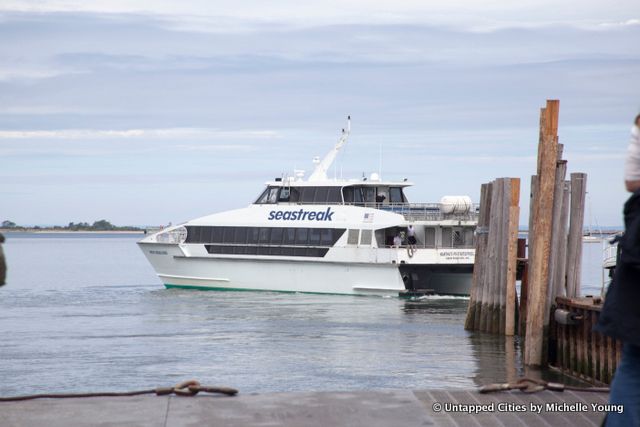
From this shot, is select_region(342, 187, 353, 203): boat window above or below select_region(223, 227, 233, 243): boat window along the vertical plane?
above

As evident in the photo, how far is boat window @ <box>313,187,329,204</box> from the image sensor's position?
3662 centimetres

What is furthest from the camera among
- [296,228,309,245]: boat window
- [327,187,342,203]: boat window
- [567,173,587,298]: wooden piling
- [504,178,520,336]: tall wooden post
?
[327,187,342,203]: boat window

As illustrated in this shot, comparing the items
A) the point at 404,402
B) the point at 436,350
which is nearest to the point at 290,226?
the point at 436,350

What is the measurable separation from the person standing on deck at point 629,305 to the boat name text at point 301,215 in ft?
101

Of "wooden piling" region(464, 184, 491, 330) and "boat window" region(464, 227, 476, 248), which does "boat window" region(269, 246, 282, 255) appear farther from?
"wooden piling" region(464, 184, 491, 330)

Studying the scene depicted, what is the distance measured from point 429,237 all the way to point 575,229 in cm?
1868

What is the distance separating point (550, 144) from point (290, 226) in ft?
67.2

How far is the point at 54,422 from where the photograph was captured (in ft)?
24.2

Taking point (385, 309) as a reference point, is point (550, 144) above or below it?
above

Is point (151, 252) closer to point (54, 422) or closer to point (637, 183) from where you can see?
point (54, 422)

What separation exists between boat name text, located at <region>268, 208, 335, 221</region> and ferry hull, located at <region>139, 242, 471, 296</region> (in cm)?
148

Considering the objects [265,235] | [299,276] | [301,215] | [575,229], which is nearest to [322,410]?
[575,229]

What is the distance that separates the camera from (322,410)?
309 inches

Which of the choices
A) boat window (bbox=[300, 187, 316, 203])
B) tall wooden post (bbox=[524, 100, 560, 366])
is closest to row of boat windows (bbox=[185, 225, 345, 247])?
boat window (bbox=[300, 187, 316, 203])
